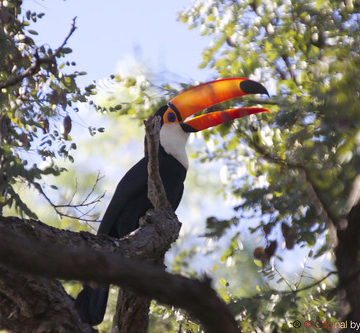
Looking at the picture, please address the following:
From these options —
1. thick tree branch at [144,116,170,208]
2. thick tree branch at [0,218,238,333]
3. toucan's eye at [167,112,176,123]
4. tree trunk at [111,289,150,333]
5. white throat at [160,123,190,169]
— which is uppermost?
toucan's eye at [167,112,176,123]

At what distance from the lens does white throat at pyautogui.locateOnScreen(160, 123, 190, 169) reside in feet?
23.2

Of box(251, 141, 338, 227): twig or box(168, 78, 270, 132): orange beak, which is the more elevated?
box(168, 78, 270, 132): orange beak

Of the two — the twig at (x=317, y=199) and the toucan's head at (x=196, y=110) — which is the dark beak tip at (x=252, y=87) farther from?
the twig at (x=317, y=199)

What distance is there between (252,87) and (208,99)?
2.49 ft

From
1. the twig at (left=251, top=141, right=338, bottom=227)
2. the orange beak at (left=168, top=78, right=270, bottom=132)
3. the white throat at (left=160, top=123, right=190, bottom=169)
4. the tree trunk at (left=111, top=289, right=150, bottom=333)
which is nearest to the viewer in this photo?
the twig at (left=251, top=141, right=338, bottom=227)

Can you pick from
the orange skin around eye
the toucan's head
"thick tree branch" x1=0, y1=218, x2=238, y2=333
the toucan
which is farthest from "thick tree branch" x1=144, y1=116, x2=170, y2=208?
the orange skin around eye

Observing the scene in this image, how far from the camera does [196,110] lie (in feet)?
24.3

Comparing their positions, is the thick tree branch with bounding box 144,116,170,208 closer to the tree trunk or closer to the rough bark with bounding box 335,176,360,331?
the tree trunk

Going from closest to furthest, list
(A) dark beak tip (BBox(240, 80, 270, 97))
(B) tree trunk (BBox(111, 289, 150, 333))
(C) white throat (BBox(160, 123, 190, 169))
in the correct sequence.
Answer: (B) tree trunk (BBox(111, 289, 150, 333)), (A) dark beak tip (BBox(240, 80, 270, 97)), (C) white throat (BBox(160, 123, 190, 169))

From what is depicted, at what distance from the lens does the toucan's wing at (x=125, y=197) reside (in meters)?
6.14

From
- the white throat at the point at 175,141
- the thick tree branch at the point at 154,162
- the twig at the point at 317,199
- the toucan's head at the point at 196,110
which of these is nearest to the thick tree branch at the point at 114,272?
the twig at the point at 317,199

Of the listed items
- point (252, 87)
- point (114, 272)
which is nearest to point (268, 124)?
point (252, 87)

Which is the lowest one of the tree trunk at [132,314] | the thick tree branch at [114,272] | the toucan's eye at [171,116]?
the thick tree branch at [114,272]

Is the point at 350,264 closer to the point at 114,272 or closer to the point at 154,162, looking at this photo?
the point at 114,272
